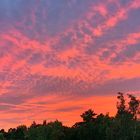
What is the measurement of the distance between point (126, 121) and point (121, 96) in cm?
656

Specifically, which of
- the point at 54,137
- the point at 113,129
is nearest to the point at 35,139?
the point at 54,137

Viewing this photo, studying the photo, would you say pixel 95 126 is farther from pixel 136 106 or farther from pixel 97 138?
pixel 136 106

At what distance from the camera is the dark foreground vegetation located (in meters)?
111

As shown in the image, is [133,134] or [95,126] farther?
[95,126]

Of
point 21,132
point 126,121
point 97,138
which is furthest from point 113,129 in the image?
point 21,132

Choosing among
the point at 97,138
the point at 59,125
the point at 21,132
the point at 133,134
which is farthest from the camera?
the point at 21,132

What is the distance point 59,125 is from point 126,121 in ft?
93.9

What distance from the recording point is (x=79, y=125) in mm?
134125

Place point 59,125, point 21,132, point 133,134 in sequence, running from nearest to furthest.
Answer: point 133,134, point 59,125, point 21,132

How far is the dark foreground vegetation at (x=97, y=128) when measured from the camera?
111 metres

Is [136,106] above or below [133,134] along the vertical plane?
above

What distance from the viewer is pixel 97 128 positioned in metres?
123

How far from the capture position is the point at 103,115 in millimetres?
134625

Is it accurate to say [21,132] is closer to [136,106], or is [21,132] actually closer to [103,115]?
[103,115]
